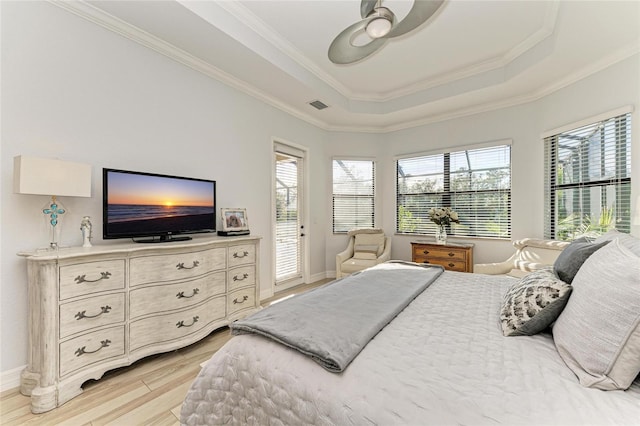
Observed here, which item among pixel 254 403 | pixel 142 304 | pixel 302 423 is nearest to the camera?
pixel 302 423

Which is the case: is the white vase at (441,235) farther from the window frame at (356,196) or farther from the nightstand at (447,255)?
the window frame at (356,196)

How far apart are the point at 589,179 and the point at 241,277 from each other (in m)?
4.01

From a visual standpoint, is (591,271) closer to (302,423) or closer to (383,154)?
(302,423)

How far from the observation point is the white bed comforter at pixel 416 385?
0.80 metres

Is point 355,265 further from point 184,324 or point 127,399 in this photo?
point 127,399

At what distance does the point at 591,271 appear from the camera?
1.17m

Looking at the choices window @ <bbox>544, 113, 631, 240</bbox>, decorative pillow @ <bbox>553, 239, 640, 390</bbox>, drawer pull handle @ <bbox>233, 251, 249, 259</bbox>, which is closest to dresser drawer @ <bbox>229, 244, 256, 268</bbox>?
drawer pull handle @ <bbox>233, 251, 249, 259</bbox>

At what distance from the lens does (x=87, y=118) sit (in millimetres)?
2271

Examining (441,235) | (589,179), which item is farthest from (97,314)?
(589,179)

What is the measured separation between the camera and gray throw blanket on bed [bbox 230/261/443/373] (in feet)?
3.58

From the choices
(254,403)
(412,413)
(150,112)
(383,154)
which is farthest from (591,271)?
(383,154)

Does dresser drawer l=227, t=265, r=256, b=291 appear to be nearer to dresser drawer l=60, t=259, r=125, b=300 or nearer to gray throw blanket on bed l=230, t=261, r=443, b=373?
dresser drawer l=60, t=259, r=125, b=300

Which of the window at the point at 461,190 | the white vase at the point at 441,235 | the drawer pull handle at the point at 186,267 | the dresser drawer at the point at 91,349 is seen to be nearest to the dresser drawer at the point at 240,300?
the drawer pull handle at the point at 186,267

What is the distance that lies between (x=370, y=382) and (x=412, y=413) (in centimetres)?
16
